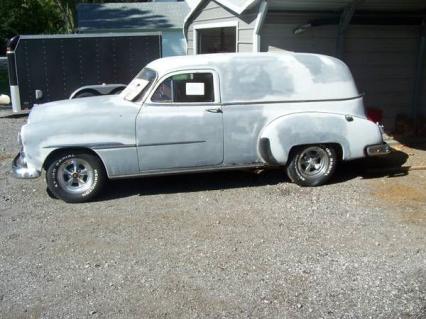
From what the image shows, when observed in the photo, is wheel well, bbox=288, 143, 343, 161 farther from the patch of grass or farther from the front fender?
the patch of grass

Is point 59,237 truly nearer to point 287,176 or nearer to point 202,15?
point 287,176

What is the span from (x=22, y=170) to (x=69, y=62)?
5.92 meters

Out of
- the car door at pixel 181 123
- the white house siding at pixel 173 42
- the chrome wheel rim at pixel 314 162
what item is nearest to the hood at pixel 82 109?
the car door at pixel 181 123

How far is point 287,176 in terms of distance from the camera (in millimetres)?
7652

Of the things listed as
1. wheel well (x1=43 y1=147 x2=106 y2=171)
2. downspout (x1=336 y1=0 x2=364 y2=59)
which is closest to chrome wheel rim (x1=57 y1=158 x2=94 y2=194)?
wheel well (x1=43 y1=147 x2=106 y2=171)

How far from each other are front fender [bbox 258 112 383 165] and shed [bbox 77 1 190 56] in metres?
17.2

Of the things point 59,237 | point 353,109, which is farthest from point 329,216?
point 59,237

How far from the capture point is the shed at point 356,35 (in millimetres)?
9195

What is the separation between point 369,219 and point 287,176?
1864 millimetres

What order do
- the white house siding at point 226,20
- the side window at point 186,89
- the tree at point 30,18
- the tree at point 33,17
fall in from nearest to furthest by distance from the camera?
the side window at point 186,89
the white house siding at point 226,20
the tree at point 33,17
the tree at point 30,18

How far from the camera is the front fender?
6848 mm

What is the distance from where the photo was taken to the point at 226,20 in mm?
10297

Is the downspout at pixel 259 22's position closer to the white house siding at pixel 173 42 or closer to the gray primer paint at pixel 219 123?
the gray primer paint at pixel 219 123

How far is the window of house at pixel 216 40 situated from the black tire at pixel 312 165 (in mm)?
4574
